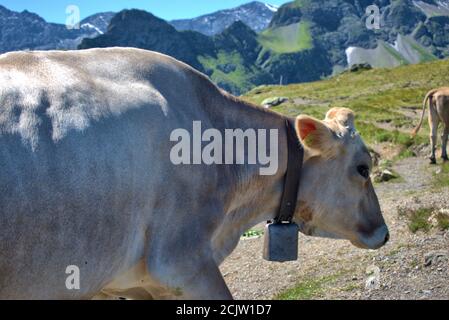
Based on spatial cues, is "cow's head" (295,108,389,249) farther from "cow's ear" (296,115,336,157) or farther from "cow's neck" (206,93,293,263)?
"cow's neck" (206,93,293,263)

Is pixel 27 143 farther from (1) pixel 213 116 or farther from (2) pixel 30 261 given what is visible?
(1) pixel 213 116

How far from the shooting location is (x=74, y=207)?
11.6ft

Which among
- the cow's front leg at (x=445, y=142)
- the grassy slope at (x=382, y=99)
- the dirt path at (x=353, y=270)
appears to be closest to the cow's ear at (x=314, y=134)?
the dirt path at (x=353, y=270)

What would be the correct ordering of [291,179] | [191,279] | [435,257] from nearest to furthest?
1. [191,279]
2. [291,179]
3. [435,257]

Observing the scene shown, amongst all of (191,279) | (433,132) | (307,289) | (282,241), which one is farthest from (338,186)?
(433,132)

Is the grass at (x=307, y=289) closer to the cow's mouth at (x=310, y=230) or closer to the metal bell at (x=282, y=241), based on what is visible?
the cow's mouth at (x=310, y=230)

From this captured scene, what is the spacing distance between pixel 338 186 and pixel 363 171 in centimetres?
29

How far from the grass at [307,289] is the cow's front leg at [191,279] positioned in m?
3.30

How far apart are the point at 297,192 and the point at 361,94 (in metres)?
50.2

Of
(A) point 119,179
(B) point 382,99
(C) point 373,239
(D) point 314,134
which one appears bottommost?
(B) point 382,99

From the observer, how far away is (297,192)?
520 cm

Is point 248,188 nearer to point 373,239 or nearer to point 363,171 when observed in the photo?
point 363,171

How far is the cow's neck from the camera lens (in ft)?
16.0
